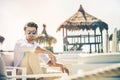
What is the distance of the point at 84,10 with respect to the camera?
16.3 ft

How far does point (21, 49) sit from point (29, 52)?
13 cm

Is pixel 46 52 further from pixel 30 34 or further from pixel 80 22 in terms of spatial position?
pixel 80 22

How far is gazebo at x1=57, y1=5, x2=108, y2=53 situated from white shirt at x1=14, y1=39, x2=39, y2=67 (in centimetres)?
50

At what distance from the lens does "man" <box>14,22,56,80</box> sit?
4.88 metres

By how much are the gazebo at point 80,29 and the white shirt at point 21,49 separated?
0.50m

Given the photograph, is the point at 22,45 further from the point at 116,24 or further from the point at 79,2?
the point at 116,24

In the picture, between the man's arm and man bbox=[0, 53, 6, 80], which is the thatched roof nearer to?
the man's arm

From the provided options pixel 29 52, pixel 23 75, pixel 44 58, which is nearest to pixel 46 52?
pixel 44 58

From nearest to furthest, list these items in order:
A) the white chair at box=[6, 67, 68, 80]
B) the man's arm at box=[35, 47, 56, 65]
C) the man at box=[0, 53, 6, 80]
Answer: the man at box=[0, 53, 6, 80] < the white chair at box=[6, 67, 68, 80] < the man's arm at box=[35, 47, 56, 65]

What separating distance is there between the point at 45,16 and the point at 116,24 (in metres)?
1.10

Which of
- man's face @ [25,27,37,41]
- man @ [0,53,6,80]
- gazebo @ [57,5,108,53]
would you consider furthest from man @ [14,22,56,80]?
gazebo @ [57,5,108,53]

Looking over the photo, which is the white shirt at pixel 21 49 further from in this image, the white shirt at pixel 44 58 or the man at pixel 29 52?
the white shirt at pixel 44 58

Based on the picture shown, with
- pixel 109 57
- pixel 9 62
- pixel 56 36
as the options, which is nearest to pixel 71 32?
pixel 56 36

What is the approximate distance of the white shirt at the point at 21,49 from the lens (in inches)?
193
